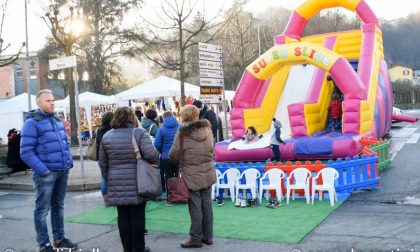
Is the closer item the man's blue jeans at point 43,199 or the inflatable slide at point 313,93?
the man's blue jeans at point 43,199

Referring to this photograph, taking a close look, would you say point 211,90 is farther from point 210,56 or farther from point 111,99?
point 111,99

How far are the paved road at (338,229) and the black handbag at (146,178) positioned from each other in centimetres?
103

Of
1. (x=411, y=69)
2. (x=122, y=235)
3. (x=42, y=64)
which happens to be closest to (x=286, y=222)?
(x=122, y=235)

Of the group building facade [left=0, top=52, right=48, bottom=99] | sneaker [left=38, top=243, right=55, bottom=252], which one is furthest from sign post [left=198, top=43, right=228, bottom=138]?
building facade [left=0, top=52, right=48, bottom=99]

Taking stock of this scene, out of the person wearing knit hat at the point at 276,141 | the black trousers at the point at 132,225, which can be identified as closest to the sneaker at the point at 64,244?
the black trousers at the point at 132,225

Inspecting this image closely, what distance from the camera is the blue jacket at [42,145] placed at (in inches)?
207

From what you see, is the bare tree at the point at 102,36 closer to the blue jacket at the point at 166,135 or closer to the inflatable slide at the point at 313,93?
the inflatable slide at the point at 313,93

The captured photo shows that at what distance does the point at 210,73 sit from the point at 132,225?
6.29m

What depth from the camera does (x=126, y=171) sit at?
4.89 metres

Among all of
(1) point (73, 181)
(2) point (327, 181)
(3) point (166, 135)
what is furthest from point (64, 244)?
(1) point (73, 181)

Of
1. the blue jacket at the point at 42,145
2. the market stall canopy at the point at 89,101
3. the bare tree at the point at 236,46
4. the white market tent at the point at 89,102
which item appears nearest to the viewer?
the blue jacket at the point at 42,145

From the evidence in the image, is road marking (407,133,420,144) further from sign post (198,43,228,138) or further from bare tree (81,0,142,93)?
bare tree (81,0,142,93)

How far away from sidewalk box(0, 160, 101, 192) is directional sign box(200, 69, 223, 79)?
11.2ft

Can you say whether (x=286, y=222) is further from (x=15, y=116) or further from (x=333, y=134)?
(x=15, y=116)
